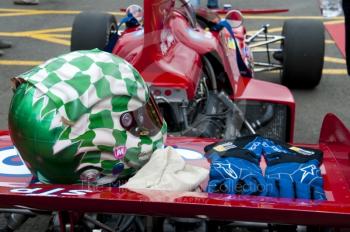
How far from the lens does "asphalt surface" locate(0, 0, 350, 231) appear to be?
4.88 meters

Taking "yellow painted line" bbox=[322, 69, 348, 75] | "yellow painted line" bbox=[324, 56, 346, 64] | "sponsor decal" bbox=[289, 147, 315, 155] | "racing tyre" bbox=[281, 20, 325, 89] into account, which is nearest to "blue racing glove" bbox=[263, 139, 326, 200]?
"sponsor decal" bbox=[289, 147, 315, 155]

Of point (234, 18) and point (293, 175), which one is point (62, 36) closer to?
point (234, 18)

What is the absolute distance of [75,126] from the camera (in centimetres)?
191

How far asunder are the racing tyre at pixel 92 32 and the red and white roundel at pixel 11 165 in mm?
2402

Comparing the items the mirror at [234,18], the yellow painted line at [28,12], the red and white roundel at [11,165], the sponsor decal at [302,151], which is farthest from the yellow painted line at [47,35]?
the sponsor decal at [302,151]

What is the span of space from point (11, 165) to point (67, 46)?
14.8ft

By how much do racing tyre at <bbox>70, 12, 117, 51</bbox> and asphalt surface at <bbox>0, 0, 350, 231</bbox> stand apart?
0.79 metres

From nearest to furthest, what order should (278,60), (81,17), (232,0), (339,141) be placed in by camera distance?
(339,141) < (81,17) < (278,60) < (232,0)

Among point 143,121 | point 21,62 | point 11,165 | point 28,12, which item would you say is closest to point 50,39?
point 21,62

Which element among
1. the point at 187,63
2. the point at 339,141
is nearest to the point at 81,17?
the point at 187,63

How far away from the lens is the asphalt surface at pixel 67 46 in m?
4.88

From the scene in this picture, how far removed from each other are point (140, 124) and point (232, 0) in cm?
703

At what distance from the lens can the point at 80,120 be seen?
1.92 m

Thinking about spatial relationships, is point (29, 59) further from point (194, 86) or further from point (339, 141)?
point (339, 141)
